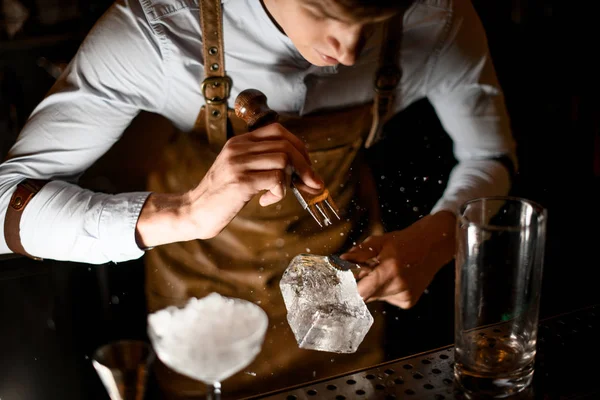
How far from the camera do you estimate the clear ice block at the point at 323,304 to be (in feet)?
4.28

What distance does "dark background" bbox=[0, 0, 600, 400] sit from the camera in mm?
1179

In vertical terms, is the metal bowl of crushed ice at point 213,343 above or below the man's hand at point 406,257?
above

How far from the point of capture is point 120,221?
4.17 ft

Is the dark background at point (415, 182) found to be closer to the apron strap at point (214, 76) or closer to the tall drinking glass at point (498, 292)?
the apron strap at point (214, 76)

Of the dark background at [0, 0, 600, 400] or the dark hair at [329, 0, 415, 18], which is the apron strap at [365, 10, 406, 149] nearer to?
the dark background at [0, 0, 600, 400]

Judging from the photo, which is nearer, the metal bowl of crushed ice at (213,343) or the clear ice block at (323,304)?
the metal bowl of crushed ice at (213,343)

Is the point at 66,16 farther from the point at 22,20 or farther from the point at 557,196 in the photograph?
the point at 557,196

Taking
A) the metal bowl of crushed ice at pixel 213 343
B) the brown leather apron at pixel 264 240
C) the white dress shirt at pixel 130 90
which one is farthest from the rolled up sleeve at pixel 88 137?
the metal bowl of crushed ice at pixel 213 343

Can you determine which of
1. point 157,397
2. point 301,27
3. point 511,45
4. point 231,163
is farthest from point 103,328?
point 511,45

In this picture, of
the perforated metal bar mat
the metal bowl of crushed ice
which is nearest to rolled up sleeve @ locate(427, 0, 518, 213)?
the perforated metal bar mat

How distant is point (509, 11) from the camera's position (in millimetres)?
1529

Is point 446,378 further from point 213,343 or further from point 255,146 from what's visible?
point 255,146

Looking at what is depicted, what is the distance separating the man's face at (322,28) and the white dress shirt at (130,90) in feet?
0.15

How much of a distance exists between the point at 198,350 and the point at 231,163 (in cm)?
33
